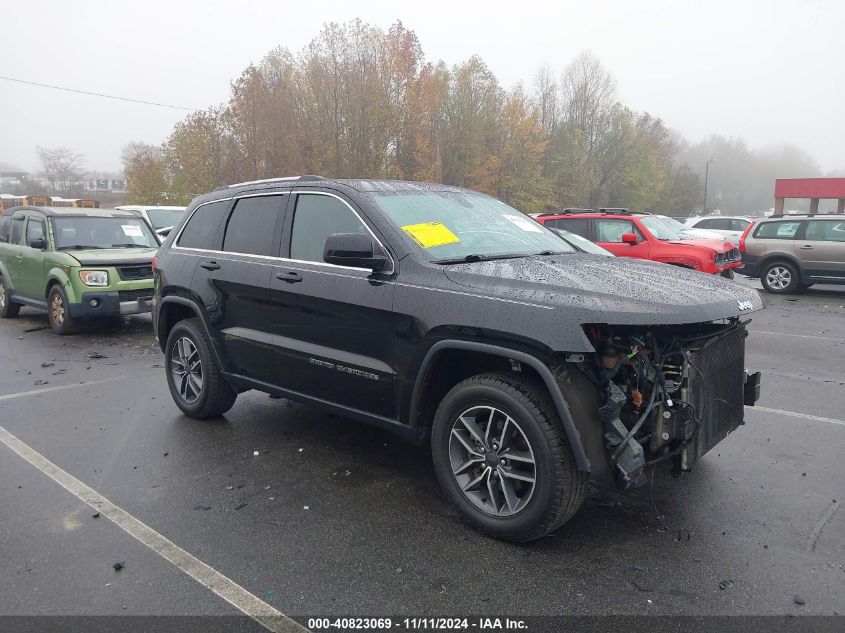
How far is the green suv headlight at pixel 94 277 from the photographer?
30.4 ft

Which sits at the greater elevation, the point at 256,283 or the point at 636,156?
the point at 636,156

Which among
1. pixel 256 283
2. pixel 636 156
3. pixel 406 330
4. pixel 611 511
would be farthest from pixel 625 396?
pixel 636 156

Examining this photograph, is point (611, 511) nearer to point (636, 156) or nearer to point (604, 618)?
point (604, 618)

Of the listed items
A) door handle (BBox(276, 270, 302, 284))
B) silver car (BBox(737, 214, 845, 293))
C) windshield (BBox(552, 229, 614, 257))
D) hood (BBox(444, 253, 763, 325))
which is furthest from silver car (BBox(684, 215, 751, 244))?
door handle (BBox(276, 270, 302, 284))

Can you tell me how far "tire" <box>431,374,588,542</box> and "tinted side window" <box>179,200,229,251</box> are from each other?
2.75m

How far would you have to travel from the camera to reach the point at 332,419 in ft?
17.9

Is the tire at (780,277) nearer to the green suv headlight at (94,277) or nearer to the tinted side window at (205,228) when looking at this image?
the tinted side window at (205,228)

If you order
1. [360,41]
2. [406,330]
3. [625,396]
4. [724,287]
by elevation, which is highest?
[360,41]

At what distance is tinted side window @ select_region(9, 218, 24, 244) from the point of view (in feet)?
35.2

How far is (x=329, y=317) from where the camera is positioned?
13.3 ft

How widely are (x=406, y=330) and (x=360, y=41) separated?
1457 inches

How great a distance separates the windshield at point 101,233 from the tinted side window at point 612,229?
27.8 ft

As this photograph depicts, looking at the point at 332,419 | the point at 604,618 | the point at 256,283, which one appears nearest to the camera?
the point at 604,618

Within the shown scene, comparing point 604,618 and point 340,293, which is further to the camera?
point 340,293
